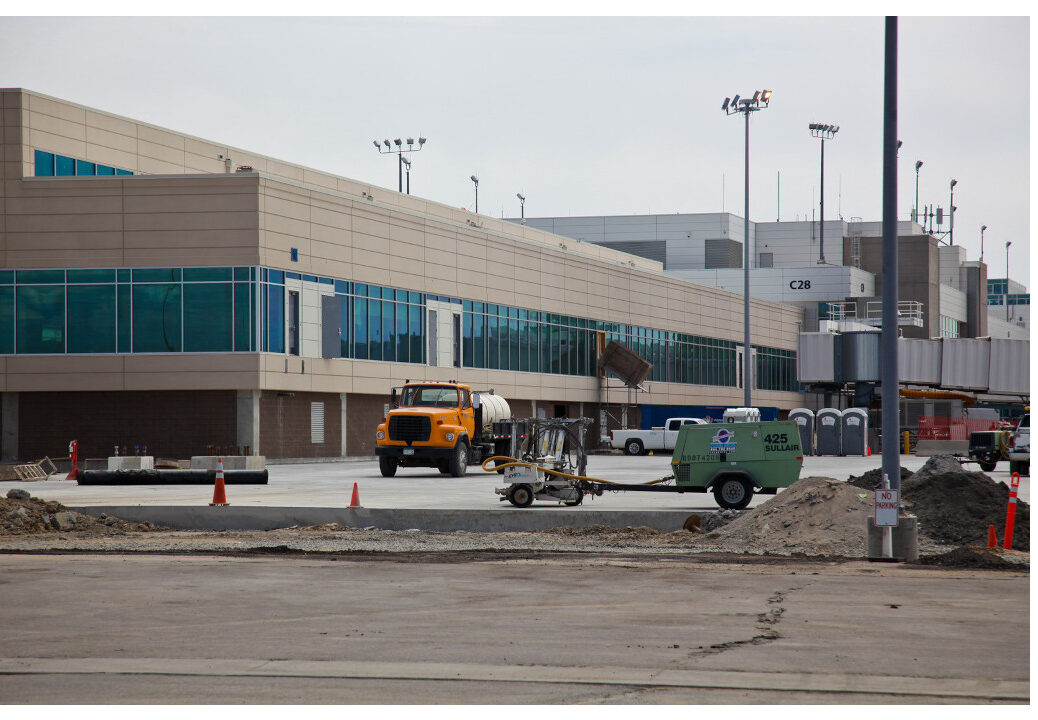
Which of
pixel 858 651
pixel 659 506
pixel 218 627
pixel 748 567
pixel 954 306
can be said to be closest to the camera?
pixel 858 651

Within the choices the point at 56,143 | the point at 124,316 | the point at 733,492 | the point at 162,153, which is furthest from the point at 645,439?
the point at 733,492

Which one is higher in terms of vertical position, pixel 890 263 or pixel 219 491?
pixel 890 263

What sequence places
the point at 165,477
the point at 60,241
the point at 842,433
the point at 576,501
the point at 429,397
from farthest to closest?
1. the point at 842,433
2. the point at 60,241
3. the point at 429,397
4. the point at 165,477
5. the point at 576,501

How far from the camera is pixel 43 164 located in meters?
50.3

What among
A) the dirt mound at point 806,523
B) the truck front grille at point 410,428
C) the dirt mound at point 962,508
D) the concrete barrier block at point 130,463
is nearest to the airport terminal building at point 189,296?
the truck front grille at point 410,428

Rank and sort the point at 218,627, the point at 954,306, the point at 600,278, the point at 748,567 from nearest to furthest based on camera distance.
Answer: the point at 218,627 → the point at 748,567 → the point at 600,278 → the point at 954,306

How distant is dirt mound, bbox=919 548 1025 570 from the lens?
15688mm

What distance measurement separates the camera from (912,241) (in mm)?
114938

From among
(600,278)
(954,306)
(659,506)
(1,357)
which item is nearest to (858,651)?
(659,506)

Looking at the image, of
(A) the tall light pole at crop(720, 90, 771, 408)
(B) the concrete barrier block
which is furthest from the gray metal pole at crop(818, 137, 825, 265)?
(B) the concrete barrier block

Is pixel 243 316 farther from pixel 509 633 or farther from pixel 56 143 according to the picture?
pixel 509 633

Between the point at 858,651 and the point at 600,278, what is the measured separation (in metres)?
66.6

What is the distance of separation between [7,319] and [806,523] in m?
39.1
